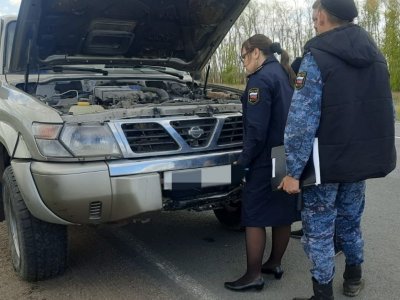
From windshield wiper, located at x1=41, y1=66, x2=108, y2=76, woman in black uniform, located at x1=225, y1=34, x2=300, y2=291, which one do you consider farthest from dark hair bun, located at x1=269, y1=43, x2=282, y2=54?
windshield wiper, located at x1=41, y1=66, x2=108, y2=76

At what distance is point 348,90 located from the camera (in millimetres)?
2533

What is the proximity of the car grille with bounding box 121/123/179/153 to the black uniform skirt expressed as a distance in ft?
1.84

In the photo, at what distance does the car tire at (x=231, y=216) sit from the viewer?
13.9ft

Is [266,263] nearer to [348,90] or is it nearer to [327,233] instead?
[327,233]

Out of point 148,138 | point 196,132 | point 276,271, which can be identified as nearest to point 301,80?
point 196,132

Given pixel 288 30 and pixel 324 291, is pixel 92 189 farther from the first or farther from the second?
pixel 288 30

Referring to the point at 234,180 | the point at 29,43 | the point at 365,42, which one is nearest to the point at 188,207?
the point at 234,180

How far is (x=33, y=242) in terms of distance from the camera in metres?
3.12

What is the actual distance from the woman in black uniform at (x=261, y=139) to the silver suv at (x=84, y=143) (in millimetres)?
244

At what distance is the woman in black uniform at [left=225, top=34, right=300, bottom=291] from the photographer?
301 cm

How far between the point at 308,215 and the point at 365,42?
102 cm

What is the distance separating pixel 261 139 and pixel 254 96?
0.91ft

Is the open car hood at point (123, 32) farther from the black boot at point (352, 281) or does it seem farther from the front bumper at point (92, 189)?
the black boot at point (352, 281)

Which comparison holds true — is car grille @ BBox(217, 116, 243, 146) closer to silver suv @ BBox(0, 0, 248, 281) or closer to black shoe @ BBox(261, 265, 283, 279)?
silver suv @ BBox(0, 0, 248, 281)
